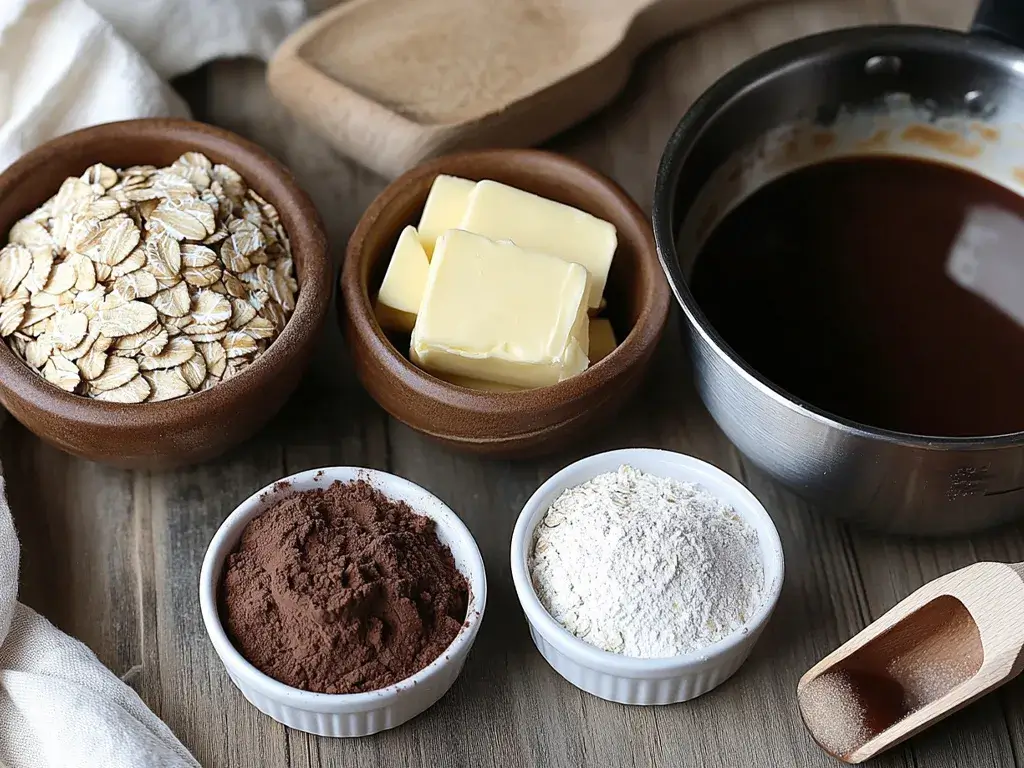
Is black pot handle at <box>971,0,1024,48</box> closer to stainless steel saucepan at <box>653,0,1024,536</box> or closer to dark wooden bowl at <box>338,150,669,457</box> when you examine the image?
stainless steel saucepan at <box>653,0,1024,536</box>

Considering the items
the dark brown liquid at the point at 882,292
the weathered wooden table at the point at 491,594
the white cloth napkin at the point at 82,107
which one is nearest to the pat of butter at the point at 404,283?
the weathered wooden table at the point at 491,594

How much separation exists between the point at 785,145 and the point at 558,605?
623 millimetres

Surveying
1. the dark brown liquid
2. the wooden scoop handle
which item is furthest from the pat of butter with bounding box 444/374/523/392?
the wooden scoop handle

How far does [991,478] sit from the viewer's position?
38.8 inches

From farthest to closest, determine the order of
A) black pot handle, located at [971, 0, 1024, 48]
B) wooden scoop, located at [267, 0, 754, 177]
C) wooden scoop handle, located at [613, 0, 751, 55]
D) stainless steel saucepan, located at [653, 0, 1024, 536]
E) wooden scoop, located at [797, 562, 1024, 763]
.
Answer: wooden scoop handle, located at [613, 0, 751, 55] < wooden scoop, located at [267, 0, 754, 177] < black pot handle, located at [971, 0, 1024, 48] < stainless steel saucepan, located at [653, 0, 1024, 536] < wooden scoop, located at [797, 562, 1024, 763]

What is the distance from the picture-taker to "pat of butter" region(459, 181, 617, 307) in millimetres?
1154

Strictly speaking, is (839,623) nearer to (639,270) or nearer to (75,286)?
(639,270)

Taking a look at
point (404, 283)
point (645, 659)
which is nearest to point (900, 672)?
point (645, 659)

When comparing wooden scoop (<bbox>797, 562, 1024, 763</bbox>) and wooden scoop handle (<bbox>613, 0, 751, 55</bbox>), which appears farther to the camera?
wooden scoop handle (<bbox>613, 0, 751, 55</bbox>)

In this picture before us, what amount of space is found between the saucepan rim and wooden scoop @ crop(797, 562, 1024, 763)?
0.12m

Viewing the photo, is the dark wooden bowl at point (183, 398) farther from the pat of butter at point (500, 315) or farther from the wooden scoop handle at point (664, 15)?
the wooden scoop handle at point (664, 15)

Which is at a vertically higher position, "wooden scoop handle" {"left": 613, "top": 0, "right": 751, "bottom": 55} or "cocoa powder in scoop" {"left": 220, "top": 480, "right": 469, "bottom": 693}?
"wooden scoop handle" {"left": 613, "top": 0, "right": 751, "bottom": 55}

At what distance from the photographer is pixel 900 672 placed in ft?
3.34

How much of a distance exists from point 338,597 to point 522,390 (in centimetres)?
27
